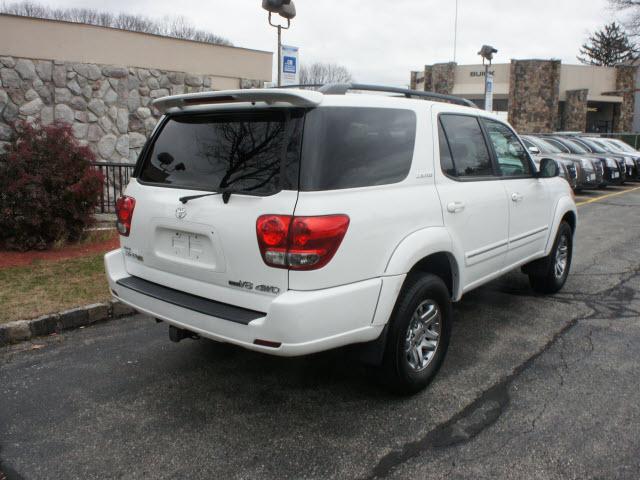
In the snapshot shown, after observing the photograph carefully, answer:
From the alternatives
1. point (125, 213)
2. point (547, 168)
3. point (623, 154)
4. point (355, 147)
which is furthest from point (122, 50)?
point (623, 154)

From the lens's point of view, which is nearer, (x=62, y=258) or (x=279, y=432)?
(x=279, y=432)

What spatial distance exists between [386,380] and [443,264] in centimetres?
94

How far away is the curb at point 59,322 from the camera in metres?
4.59

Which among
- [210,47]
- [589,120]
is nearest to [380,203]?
[210,47]

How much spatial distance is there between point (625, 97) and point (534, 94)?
8383 mm

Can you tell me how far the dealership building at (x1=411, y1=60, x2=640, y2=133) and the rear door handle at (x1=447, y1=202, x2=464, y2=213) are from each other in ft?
128

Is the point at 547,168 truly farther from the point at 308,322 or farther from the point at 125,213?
the point at 125,213

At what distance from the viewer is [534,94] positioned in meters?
40.0

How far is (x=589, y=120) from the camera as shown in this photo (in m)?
46.3

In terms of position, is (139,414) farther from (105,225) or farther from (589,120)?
(589,120)

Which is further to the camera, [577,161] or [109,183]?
[577,161]

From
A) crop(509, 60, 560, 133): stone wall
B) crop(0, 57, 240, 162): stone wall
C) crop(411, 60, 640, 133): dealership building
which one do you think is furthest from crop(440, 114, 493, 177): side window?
crop(411, 60, 640, 133): dealership building

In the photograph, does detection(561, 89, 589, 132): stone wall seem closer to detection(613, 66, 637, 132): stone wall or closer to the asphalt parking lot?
detection(613, 66, 637, 132): stone wall

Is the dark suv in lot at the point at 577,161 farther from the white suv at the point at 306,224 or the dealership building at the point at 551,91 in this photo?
the dealership building at the point at 551,91
